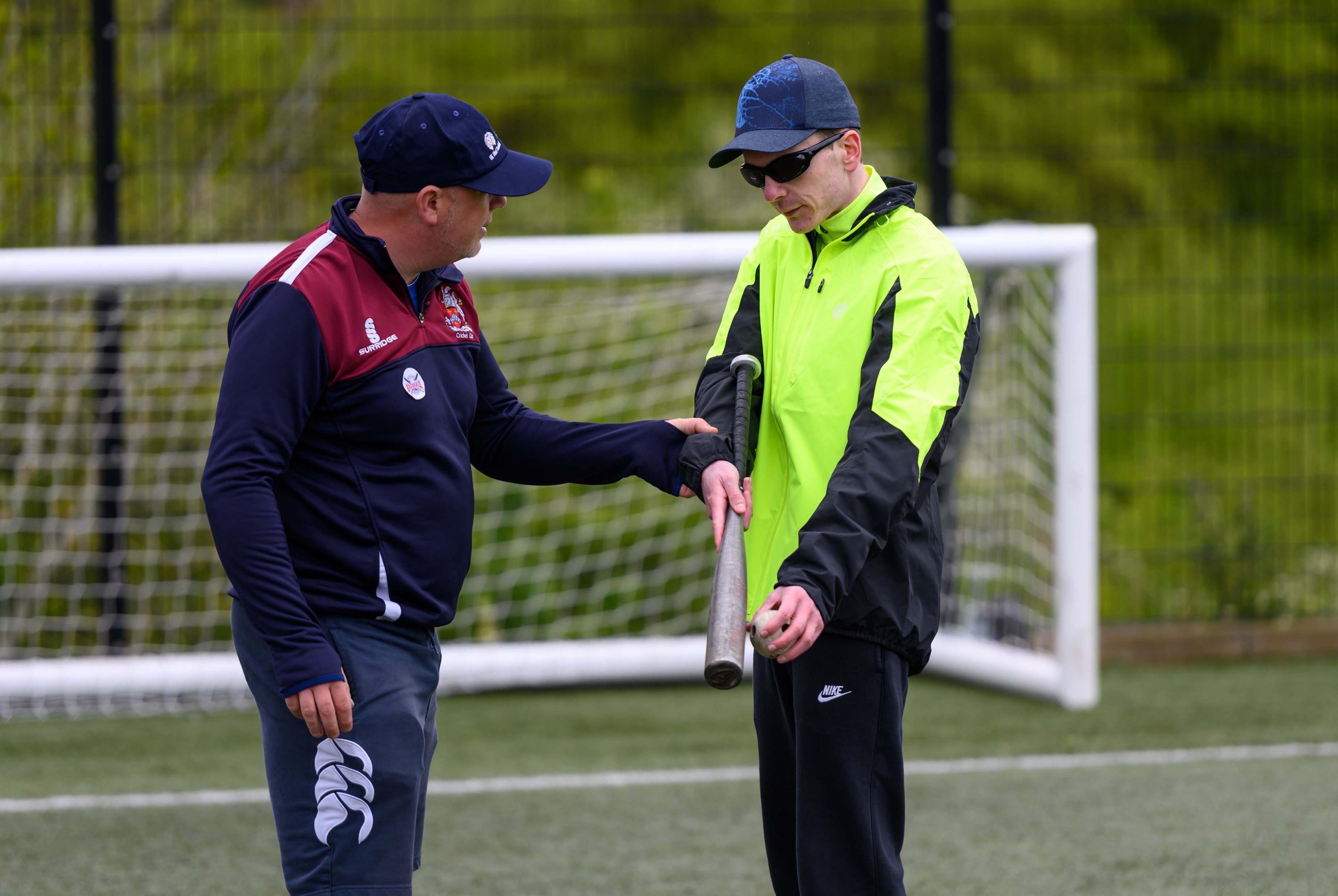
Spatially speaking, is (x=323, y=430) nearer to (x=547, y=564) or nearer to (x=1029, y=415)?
(x=547, y=564)

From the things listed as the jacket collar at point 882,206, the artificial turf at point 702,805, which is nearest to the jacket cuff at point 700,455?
the jacket collar at point 882,206

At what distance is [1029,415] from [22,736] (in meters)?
4.18

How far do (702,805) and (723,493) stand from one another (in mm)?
2215

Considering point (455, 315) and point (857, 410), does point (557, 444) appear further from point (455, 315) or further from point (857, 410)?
point (857, 410)

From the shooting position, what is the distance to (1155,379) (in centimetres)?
719

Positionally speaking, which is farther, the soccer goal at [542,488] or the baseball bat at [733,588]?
the soccer goal at [542,488]

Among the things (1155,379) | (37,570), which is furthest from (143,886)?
(1155,379)

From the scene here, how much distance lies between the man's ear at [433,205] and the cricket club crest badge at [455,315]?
19 cm

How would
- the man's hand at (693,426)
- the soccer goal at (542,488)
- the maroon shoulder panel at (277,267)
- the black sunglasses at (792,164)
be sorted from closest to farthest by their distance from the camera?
1. the maroon shoulder panel at (277,267)
2. the black sunglasses at (792,164)
3. the man's hand at (693,426)
4. the soccer goal at (542,488)

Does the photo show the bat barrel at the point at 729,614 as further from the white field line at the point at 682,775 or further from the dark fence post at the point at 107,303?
the dark fence post at the point at 107,303

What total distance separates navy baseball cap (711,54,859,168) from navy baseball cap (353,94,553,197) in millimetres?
369

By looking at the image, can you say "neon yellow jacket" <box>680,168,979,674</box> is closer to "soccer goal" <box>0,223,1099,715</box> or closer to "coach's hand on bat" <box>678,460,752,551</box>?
"coach's hand on bat" <box>678,460,752,551</box>

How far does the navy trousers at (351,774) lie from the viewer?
2.20 meters

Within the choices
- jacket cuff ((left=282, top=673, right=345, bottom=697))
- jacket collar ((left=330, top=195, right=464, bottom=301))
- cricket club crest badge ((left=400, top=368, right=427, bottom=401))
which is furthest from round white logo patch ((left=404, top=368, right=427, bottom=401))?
jacket cuff ((left=282, top=673, right=345, bottom=697))
